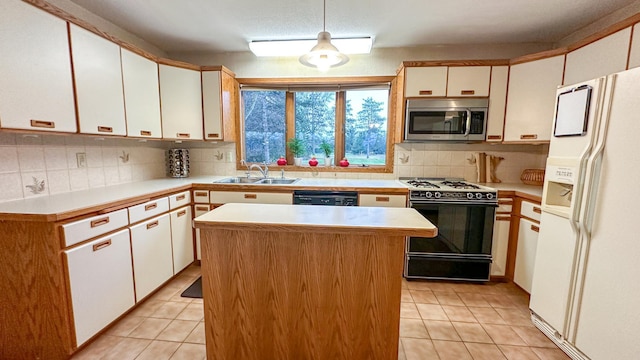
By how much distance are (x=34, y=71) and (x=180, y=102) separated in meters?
1.27

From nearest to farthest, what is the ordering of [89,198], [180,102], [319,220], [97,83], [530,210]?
1. [319,220]
2. [89,198]
3. [97,83]
4. [530,210]
5. [180,102]

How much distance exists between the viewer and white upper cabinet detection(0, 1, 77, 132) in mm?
1494

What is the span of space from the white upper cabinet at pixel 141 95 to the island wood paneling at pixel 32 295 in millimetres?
1138

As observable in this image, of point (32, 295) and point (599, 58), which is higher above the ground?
point (599, 58)

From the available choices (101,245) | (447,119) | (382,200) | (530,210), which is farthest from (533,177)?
(101,245)

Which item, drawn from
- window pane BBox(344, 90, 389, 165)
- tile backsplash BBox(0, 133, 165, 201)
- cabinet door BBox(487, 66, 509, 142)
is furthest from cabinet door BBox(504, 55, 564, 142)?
tile backsplash BBox(0, 133, 165, 201)

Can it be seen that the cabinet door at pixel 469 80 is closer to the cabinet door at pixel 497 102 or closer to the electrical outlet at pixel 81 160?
the cabinet door at pixel 497 102

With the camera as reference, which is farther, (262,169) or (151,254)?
(262,169)

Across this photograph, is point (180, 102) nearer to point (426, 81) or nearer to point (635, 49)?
point (426, 81)

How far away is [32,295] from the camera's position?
1.56 metres

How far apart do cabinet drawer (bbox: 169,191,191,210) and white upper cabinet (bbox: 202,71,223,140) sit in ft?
2.40

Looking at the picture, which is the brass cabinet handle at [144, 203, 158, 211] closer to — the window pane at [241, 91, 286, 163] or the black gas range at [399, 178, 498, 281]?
the window pane at [241, 91, 286, 163]

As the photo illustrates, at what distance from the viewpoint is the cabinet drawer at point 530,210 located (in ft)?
7.39

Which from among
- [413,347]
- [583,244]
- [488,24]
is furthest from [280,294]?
[488,24]
